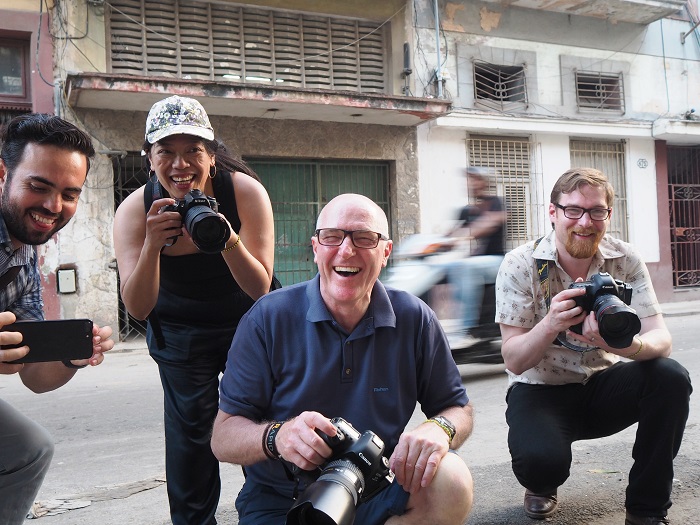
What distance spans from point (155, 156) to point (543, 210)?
38.0 ft

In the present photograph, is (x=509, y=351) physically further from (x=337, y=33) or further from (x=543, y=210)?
(x=543, y=210)

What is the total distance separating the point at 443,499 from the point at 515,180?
1171 cm

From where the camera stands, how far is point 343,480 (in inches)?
72.0

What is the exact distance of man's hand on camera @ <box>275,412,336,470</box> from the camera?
192 cm

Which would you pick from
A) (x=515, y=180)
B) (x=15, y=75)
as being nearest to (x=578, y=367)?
(x=15, y=75)

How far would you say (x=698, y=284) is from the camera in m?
14.9

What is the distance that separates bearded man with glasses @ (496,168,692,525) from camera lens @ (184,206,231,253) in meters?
1.31

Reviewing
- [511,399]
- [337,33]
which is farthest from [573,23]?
[511,399]

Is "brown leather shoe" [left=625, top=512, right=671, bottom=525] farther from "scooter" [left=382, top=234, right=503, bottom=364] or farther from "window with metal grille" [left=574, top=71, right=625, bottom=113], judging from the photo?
"window with metal grille" [left=574, top=71, right=625, bottom=113]

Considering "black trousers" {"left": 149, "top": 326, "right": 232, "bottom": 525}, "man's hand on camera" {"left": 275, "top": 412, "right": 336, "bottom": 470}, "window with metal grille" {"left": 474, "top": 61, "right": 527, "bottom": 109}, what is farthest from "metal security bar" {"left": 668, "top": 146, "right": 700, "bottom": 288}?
"man's hand on camera" {"left": 275, "top": 412, "right": 336, "bottom": 470}

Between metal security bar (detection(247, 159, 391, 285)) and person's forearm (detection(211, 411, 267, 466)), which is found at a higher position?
metal security bar (detection(247, 159, 391, 285))

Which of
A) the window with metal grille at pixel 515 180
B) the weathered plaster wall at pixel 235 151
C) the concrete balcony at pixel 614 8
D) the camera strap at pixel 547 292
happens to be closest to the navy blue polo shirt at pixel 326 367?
the camera strap at pixel 547 292

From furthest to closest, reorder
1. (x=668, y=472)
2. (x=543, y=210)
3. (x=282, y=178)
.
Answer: (x=543, y=210), (x=282, y=178), (x=668, y=472)

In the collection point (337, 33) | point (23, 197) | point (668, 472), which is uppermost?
point (337, 33)
